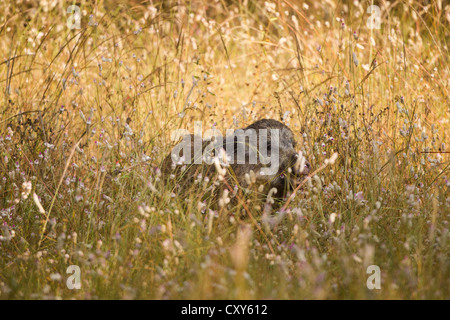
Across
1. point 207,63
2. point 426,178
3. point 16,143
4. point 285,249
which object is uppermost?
point 207,63

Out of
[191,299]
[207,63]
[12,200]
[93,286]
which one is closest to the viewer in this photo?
[191,299]

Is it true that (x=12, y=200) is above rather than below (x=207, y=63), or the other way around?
below

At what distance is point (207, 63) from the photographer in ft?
19.9

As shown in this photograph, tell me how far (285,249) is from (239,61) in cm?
426

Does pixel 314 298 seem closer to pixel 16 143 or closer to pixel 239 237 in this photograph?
pixel 239 237

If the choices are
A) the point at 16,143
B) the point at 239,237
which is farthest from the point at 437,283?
the point at 16,143

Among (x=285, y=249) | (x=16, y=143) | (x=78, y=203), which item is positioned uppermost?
(x=16, y=143)

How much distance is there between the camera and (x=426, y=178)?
3703 millimetres

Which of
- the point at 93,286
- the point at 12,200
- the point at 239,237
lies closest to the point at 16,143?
the point at 12,200

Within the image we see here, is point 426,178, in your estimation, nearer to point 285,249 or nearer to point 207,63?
point 285,249

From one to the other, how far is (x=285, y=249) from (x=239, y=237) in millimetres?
276

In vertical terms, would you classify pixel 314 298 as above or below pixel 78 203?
below

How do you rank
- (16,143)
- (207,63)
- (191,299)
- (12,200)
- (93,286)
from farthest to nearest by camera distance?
1. (207,63)
2. (16,143)
3. (12,200)
4. (93,286)
5. (191,299)
